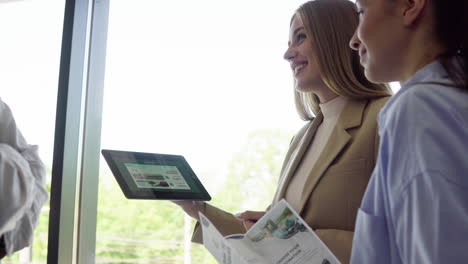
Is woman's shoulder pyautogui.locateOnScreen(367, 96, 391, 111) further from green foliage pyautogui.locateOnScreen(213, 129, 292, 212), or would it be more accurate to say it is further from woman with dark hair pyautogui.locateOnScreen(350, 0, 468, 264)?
green foliage pyautogui.locateOnScreen(213, 129, 292, 212)

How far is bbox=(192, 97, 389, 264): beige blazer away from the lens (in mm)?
1321

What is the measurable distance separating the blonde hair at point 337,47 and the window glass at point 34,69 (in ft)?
3.74

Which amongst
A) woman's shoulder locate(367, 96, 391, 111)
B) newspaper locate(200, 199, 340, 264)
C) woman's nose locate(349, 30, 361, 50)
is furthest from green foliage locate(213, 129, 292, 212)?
woman's nose locate(349, 30, 361, 50)

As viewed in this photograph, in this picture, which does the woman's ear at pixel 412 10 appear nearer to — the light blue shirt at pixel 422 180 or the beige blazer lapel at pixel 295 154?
the light blue shirt at pixel 422 180

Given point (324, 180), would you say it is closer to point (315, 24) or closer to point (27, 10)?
point (315, 24)

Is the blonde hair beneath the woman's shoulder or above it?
above

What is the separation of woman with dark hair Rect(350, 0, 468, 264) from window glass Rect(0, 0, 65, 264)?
145 cm

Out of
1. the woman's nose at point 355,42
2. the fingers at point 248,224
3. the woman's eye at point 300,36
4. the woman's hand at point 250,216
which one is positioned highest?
the woman's nose at point 355,42

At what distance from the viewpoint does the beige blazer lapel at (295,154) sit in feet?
5.06

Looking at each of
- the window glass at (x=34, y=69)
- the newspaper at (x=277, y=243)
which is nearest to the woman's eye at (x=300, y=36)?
the newspaper at (x=277, y=243)

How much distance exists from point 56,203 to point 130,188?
2.78 ft

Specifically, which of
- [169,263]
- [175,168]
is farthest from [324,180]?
[169,263]

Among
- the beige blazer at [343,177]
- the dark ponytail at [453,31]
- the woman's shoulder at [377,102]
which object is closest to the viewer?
the dark ponytail at [453,31]

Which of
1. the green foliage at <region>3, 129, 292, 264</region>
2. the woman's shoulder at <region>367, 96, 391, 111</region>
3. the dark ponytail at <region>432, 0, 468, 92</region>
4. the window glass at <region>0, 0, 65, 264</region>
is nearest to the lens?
the dark ponytail at <region>432, 0, 468, 92</region>
